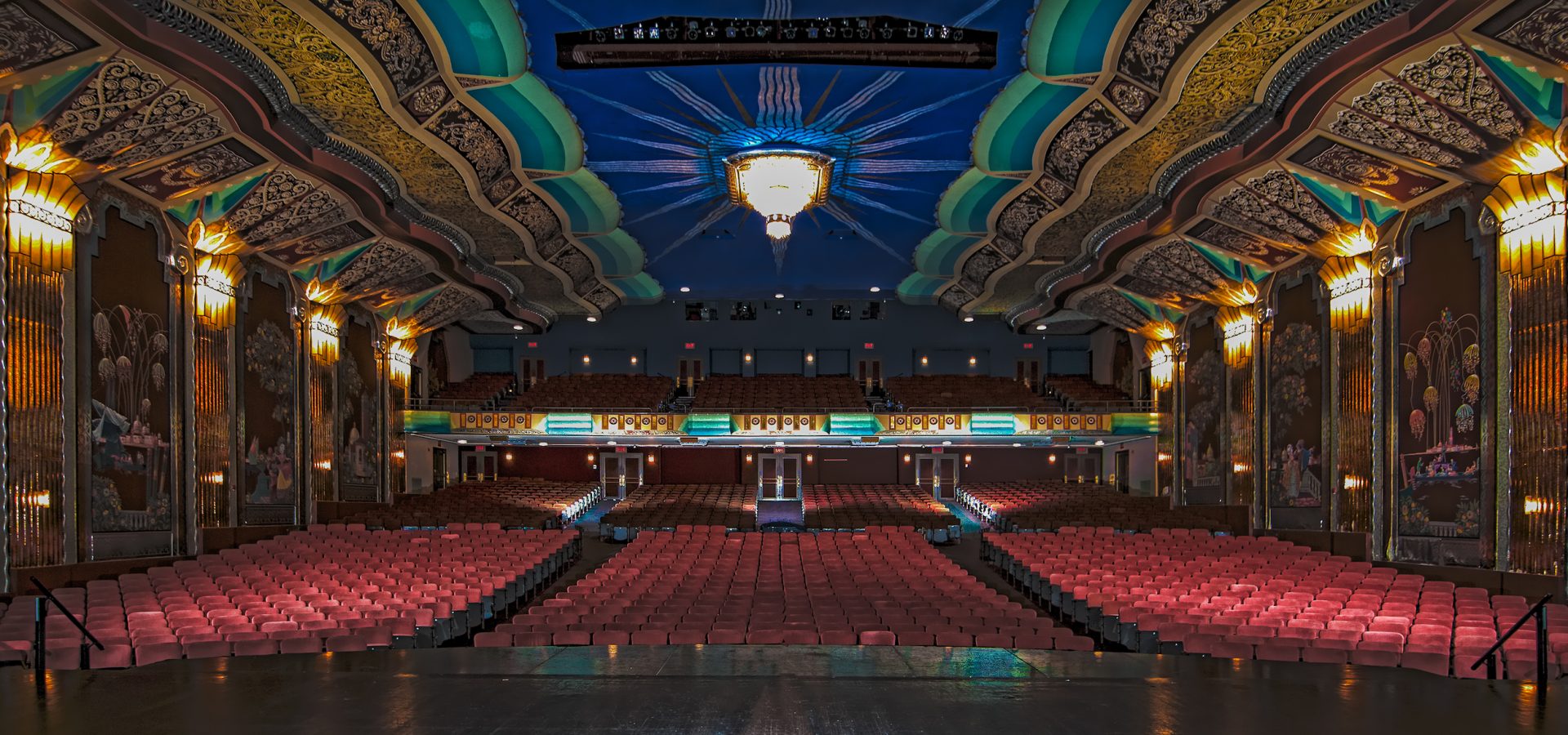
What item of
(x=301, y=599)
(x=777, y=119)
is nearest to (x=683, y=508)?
(x=777, y=119)

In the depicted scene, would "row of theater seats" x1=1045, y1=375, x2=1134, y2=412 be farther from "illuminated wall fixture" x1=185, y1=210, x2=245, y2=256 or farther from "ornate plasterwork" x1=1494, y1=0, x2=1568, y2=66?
"illuminated wall fixture" x1=185, y1=210, x2=245, y2=256

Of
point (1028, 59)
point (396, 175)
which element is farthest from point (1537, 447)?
point (396, 175)

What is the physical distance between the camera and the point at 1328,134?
14.6 metres

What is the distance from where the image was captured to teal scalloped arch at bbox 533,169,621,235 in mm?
20359

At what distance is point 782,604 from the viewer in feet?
37.5

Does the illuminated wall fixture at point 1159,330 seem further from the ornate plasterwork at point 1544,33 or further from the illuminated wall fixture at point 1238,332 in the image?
the ornate plasterwork at point 1544,33

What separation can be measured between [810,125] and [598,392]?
19.3 metres

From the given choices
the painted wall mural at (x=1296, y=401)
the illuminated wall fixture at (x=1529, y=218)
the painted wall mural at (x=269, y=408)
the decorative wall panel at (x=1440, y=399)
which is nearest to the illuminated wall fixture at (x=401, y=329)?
the painted wall mural at (x=269, y=408)

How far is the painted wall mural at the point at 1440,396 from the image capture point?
48.5 ft

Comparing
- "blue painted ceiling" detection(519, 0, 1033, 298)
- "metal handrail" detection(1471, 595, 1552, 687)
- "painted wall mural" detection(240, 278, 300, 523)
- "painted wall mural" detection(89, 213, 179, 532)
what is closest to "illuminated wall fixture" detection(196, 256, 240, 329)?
"painted wall mural" detection(240, 278, 300, 523)

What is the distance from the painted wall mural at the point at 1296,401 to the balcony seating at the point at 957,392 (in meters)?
11.7

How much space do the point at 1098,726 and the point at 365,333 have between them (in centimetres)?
2505

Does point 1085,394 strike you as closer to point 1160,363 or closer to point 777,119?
point 1160,363

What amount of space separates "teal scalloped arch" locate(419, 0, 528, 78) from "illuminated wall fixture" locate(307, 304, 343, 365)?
10685mm
